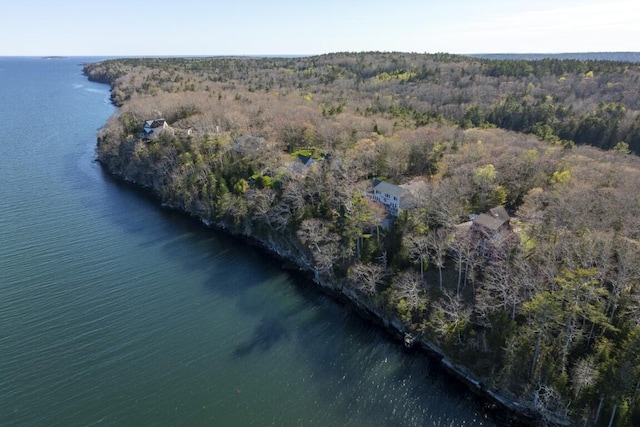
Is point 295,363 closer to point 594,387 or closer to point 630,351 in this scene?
point 594,387

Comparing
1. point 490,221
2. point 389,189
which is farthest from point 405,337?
point 389,189

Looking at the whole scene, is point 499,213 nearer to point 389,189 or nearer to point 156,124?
point 389,189

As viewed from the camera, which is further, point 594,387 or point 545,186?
point 545,186

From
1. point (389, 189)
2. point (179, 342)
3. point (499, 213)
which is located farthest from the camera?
point (389, 189)

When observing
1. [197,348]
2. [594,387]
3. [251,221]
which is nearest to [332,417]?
[197,348]

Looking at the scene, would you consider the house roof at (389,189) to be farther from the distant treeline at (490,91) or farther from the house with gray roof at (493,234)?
the distant treeline at (490,91)

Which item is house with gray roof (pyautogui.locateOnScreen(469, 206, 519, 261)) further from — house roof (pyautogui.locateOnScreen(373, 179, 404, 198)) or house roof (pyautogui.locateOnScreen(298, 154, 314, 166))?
house roof (pyautogui.locateOnScreen(298, 154, 314, 166))
